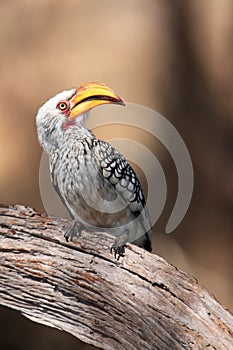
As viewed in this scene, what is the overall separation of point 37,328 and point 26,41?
4.71 ft

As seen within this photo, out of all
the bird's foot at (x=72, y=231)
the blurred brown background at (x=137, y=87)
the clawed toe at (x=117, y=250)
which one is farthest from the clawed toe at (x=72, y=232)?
the blurred brown background at (x=137, y=87)

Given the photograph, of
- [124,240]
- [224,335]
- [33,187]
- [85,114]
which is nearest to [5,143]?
[33,187]

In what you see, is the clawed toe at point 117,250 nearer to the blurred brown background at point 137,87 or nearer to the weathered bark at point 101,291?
the weathered bark at point 101,291

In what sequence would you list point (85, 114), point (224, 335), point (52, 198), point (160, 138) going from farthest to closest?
point (160, 138) → point (52, 198) → point (85, 114) → point (224, 335)

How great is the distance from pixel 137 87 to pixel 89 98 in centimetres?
150

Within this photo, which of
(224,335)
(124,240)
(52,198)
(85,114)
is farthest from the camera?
(52,198)

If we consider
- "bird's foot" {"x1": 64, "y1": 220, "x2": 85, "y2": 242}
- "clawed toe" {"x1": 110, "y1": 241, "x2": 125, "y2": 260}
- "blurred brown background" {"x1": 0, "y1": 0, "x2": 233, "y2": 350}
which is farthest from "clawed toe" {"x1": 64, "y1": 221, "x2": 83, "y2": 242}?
"blurred brown background" {"x1": 0, "y1": 0, "x2": 233, "y2": 350}

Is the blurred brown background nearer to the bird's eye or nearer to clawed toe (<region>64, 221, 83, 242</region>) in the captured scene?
the bird's eye

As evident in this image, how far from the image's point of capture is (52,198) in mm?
3520

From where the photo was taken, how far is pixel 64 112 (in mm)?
3162

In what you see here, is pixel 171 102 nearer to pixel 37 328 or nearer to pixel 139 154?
pixel 139 154

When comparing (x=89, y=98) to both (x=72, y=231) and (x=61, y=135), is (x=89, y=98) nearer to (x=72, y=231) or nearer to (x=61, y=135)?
(x=61, y=135)

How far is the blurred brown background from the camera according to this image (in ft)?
14.9

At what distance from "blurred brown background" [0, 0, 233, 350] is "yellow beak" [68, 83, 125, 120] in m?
1.35
